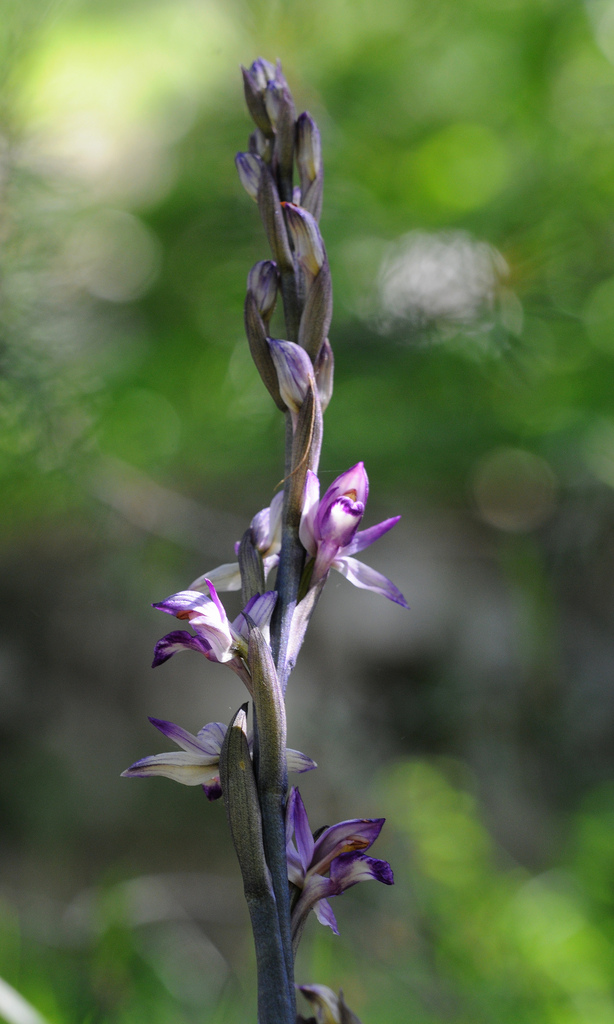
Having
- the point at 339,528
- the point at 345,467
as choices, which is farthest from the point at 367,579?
the point at 345,467

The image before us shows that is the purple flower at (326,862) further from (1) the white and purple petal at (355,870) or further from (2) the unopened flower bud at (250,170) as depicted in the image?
(2) the unopened flower bud at (250,170)

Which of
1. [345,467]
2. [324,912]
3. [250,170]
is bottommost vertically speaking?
[324,912]

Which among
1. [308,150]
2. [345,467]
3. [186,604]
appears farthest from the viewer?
[345,467]

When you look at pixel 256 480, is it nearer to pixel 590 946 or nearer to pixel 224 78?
pixel 224 78

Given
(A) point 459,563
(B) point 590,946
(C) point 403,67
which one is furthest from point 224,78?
(B) point 590,946

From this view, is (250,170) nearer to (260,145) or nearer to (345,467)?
(260,145)

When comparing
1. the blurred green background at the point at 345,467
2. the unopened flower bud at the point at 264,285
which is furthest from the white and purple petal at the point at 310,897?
the blurred green background at the point at 345,467
